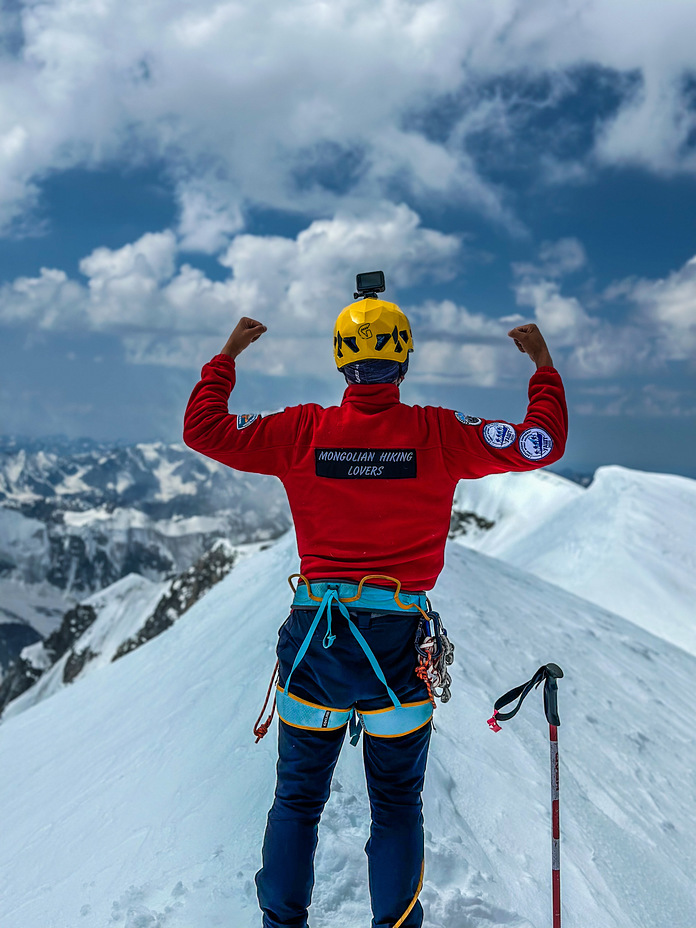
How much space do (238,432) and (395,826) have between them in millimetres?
2225

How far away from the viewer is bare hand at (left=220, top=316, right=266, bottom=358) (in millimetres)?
3807

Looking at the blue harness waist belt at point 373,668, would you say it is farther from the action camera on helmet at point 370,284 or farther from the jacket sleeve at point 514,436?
the action camera on helmet at point 370,284

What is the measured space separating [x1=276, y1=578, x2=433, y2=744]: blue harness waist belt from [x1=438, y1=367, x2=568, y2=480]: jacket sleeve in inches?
31.1

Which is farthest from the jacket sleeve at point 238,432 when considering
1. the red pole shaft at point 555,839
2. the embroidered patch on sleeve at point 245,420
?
the red pole shaft at point 555,839

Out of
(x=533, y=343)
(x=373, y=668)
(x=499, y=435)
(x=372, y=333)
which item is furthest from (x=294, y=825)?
(x=533, y=343)

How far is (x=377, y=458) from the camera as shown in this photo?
3336 mm

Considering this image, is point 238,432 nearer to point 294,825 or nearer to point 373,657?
point 373,657

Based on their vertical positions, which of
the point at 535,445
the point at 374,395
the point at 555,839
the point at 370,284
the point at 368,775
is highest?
the point at 370,284

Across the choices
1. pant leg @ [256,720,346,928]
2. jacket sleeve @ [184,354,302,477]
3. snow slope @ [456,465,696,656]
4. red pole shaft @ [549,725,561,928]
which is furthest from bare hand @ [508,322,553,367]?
snow slope @ [456,465,696,656]

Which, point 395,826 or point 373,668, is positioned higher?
point 373,668

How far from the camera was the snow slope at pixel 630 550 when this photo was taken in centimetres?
2081

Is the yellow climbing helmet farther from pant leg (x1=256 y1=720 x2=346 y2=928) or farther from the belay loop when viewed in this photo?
pant leg (x1=256 y1=720 x2=346 y2=928)

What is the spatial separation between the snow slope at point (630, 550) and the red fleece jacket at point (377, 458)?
726 inches

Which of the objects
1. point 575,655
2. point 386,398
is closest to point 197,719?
point 386,398
